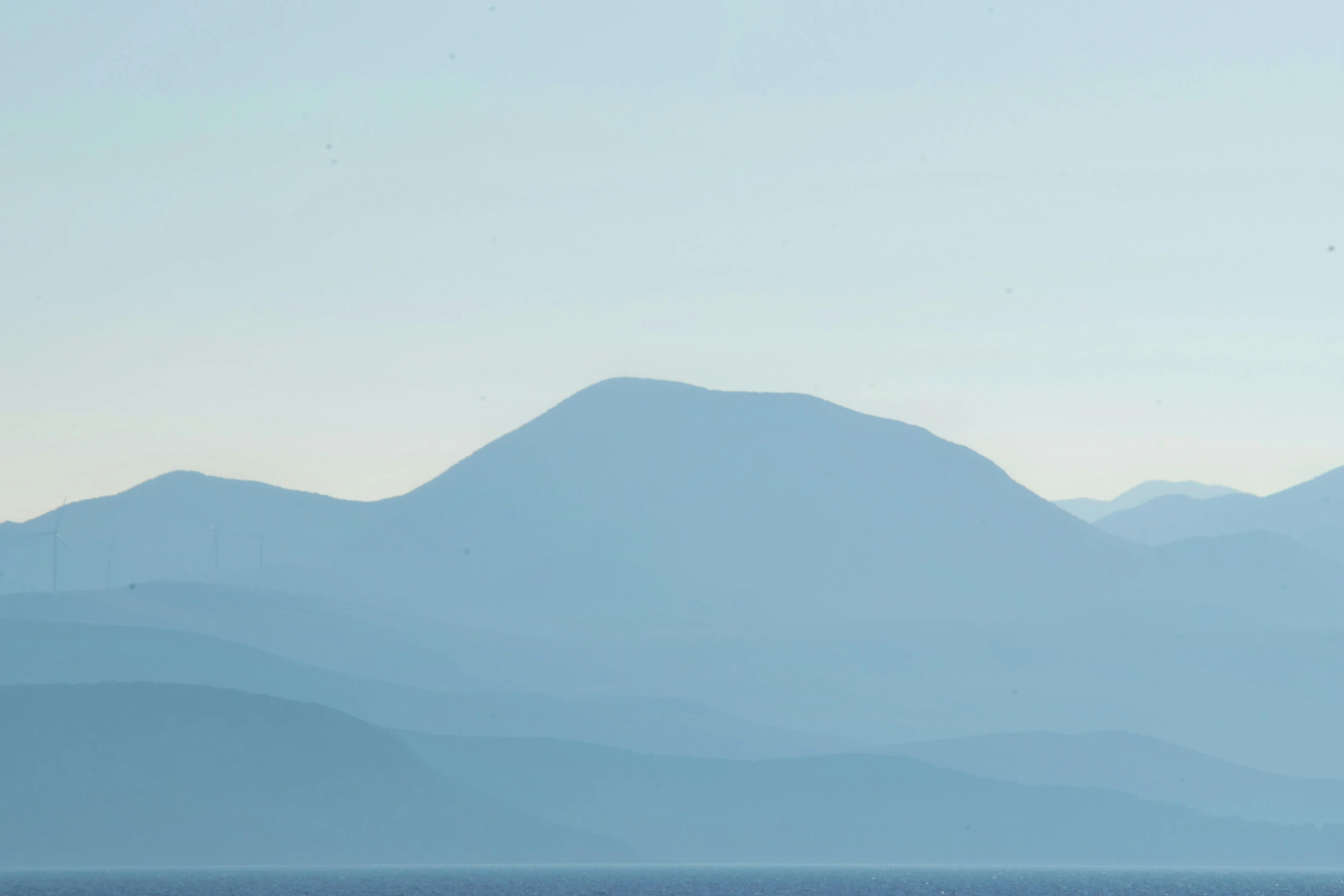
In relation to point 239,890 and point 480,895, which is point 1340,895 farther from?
point 239,890

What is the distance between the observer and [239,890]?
18538 centimetres

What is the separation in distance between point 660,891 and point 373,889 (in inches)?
1296

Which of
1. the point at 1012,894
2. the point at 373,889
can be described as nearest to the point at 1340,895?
the point at 1012,894

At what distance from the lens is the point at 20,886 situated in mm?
193625

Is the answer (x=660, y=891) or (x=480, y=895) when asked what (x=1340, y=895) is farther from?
(x=480, y=895)

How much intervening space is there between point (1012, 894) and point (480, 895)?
6641 cm

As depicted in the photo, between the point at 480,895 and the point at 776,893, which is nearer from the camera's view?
the point at 480,895

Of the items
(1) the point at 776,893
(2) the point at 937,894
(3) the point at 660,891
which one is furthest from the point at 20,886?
(2) the point at 937,894

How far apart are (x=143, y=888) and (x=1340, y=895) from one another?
141m

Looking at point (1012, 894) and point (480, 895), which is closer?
point (480, 895)

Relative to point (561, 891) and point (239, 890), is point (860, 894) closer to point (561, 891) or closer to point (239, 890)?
point (561, 891)

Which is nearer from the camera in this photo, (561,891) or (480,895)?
(480,895)

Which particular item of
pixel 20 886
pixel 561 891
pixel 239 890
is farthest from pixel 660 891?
pixel 20 886

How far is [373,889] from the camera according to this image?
188 m
